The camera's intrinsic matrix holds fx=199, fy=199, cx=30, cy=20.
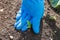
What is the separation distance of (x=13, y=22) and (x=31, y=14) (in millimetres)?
304

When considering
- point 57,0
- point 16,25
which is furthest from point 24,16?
point 57,0

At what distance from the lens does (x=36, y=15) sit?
2449mm

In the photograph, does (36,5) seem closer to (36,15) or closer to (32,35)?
(36,15)

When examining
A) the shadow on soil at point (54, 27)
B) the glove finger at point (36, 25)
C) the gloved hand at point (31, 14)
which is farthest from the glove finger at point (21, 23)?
the shadow on soil at point (54, 27)

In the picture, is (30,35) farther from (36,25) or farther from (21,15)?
(21,15)

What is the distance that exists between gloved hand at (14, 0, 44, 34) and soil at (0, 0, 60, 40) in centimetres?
8

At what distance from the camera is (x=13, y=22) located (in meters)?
2.62

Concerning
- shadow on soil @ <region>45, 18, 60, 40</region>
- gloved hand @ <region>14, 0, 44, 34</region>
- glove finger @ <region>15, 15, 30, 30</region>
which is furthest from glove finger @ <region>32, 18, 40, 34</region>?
shadow on soil @ <region>45, 18, 60, 40</region>

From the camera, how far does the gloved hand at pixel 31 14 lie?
238cm

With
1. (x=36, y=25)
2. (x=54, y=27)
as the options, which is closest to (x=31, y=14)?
(x=36, y=25)

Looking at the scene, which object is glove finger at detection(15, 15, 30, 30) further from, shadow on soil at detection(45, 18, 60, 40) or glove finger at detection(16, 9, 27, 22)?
shadow on soil at detection(45, 18, 60, 40)

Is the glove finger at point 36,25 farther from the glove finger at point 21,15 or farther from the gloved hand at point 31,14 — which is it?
the glove finger at point 21,15

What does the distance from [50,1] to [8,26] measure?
79 cm

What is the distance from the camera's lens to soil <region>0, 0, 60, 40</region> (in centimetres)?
250
